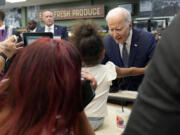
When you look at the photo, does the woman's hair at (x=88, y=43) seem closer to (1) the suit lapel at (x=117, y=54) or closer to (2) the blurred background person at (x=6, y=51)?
(2) the blurred background person at (x=6, y=51)

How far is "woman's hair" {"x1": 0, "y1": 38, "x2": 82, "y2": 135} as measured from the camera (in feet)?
2.10

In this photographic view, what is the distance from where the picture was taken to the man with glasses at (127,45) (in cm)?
198

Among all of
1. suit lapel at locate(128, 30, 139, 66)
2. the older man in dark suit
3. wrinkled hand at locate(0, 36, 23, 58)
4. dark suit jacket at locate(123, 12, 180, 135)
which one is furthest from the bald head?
the older man in dark suit

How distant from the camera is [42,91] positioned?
644mm

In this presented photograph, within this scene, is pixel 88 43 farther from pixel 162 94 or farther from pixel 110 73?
pixel 162 94

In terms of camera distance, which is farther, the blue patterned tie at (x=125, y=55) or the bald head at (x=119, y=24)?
the blue patterned tie at (x=125, y=55)

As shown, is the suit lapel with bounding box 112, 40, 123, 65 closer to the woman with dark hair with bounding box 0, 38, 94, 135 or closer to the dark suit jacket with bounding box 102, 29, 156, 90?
the dark suit jacket with bounding box 102, 29, 156, 90

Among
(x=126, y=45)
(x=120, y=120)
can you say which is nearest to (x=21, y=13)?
A: (x=126, y=45)

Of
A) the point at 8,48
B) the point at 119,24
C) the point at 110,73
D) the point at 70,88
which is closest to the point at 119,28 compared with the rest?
the point at 119,24

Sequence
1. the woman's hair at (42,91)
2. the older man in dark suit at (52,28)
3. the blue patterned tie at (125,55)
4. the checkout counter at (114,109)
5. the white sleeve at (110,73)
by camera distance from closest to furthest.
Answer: the woman's hair at (42,91)
the checkout counter at (114,109)
the white sleeve at (110,73)
the blue patterned tie at (125,55)
the older man in dark suit at (52,28)

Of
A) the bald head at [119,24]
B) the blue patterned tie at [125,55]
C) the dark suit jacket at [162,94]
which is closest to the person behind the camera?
the dark suit jacket at [162,94]

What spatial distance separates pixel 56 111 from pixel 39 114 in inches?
2.3

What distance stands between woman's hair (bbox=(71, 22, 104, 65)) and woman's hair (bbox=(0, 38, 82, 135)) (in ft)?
1.87

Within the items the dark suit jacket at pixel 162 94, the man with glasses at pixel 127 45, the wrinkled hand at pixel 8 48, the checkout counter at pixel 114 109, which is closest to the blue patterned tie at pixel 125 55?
the man with glasses at pixel 127 45
